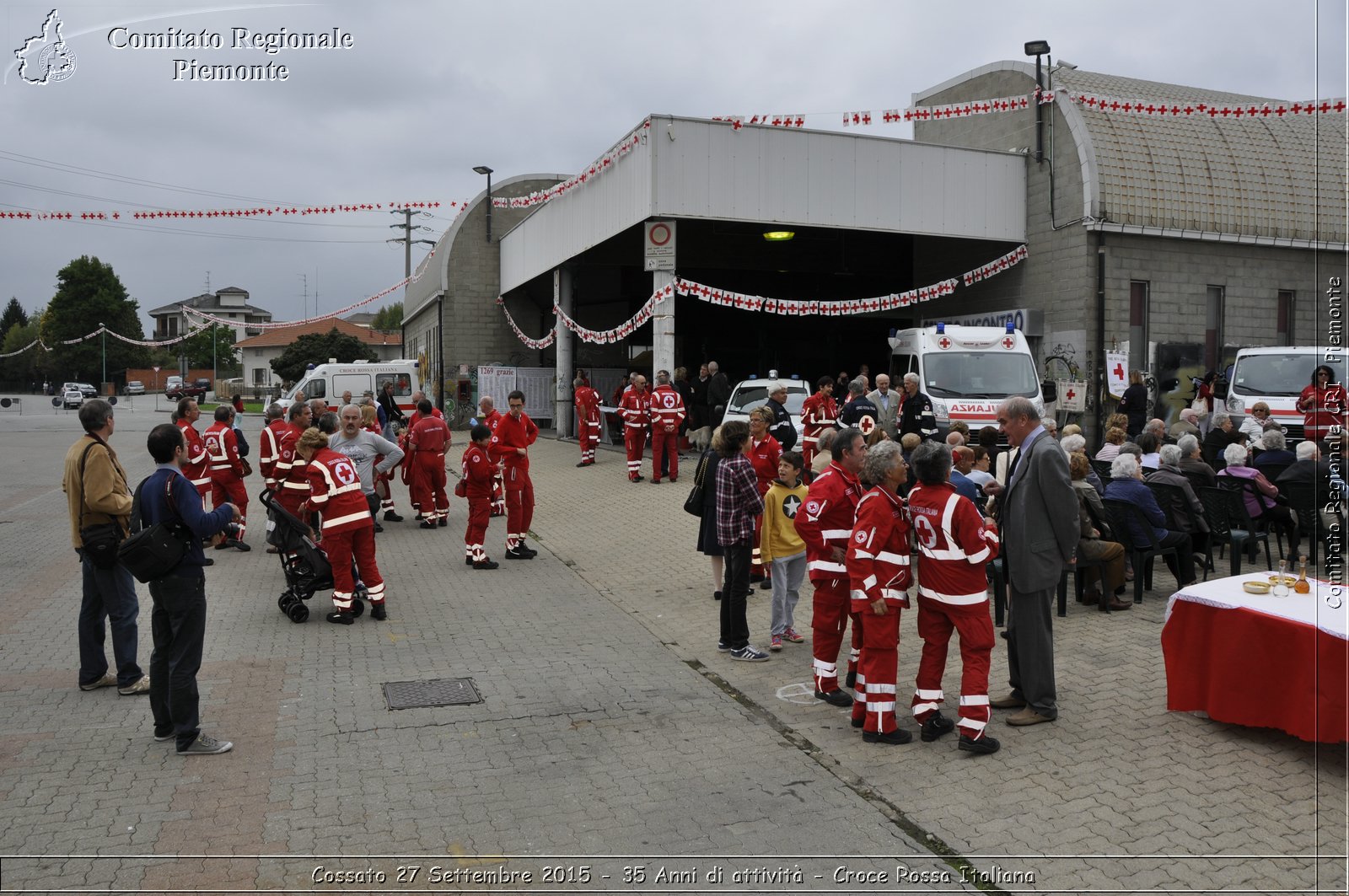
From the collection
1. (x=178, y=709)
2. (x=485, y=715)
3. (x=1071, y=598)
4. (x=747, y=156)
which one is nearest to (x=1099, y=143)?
(x=747, y=156)

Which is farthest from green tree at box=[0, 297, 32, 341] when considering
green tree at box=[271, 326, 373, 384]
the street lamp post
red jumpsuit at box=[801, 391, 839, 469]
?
red jumpsuit at box=[801, 391, 839, 469]

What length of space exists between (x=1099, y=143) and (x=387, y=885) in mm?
20388

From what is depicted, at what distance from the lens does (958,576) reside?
224 inches

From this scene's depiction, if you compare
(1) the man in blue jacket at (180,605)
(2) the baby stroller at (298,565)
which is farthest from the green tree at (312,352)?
(1) the man in blue jacket at (180,605)

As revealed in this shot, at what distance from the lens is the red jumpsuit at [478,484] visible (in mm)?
11047

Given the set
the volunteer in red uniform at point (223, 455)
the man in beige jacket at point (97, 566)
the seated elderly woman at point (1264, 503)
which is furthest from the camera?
the volunteer in red uniform at point (223, 455)

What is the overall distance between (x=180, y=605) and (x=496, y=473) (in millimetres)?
5661

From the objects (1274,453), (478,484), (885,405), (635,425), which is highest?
(885,405)

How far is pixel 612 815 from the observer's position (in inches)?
198

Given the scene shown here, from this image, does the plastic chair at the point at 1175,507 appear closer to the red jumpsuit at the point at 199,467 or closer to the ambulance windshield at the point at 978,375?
the ambulance windshield at the point at 978,375

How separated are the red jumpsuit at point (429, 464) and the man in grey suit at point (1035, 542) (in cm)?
906

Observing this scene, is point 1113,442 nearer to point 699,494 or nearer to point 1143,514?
point 1143,514

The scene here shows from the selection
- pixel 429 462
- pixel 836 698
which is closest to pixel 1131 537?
pixel 836 698

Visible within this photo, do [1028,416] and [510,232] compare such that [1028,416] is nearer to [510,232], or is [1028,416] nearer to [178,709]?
[178,709]
